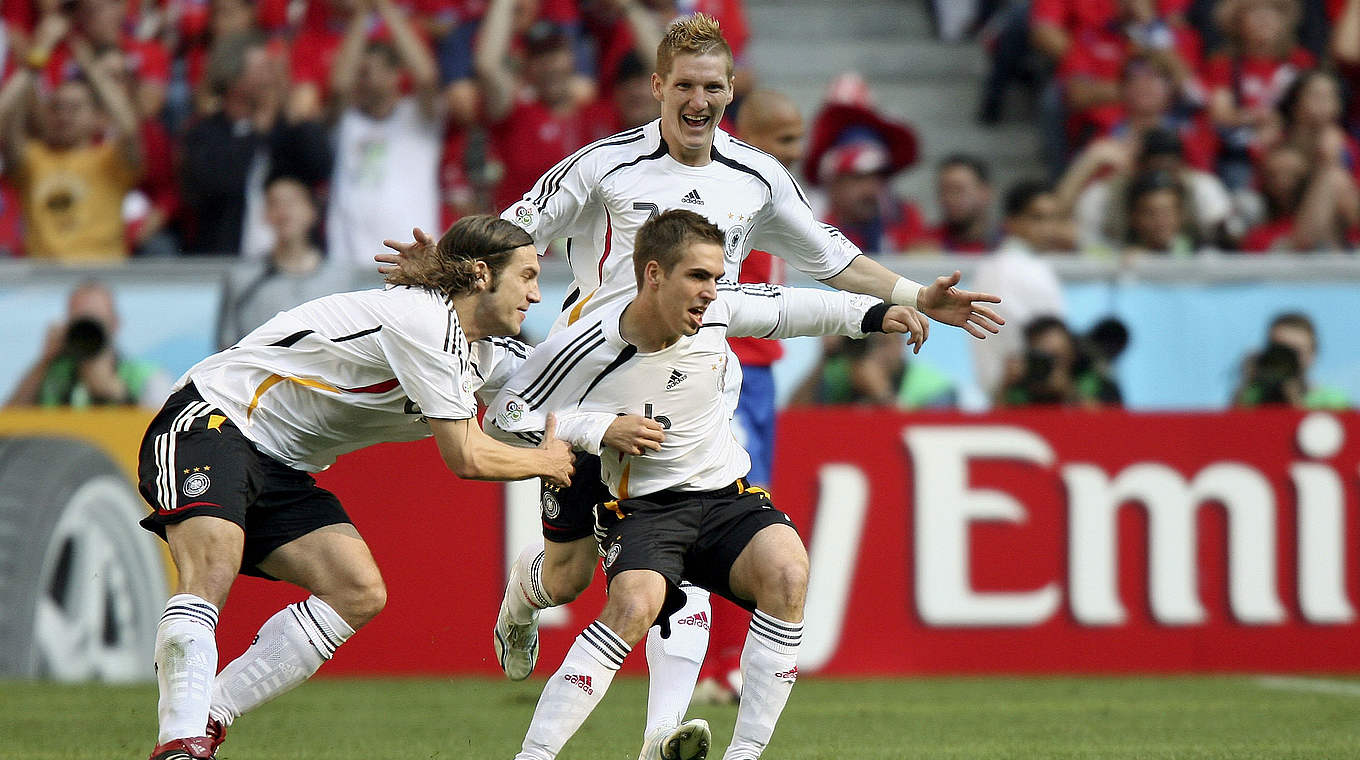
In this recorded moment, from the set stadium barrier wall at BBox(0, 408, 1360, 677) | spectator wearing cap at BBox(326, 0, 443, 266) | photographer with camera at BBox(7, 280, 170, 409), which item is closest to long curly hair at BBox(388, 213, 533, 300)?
stadium barrier wall at BBox(0, 408, 1360, 677)

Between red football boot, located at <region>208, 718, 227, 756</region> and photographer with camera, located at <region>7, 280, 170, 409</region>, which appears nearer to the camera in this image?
red football boot, located at <region>208, 718, 227, 756</region>

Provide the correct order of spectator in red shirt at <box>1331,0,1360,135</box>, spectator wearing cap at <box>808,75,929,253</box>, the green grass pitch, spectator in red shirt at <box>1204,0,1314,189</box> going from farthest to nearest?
spectator in red shirt at <box>1331,0,1360,135</box> < spectator in red shirt at <box>1204,0,1314,189</box> < spectator wearing cap at <box>808,75,929,253</box> < the green grass pitch

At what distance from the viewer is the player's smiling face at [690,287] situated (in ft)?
16.9

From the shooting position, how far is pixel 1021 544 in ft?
30.0

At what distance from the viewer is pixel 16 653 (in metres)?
8.56

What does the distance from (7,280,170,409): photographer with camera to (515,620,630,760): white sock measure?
5.09 metres

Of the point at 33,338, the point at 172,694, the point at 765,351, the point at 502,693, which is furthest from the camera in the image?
the point at 33,338

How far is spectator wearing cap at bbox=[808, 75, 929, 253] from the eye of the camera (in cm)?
1092

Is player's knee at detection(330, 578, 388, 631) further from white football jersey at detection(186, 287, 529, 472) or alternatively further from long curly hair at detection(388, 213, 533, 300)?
long curly hair at detection(388, 213, 533, 300)

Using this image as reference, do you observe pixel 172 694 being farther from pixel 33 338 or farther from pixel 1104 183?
pixel 1104 183

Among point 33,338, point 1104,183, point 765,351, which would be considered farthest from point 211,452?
point 1104,183

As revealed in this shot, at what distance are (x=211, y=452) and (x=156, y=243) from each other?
656 cm

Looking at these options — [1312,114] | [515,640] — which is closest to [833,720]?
[515,640]

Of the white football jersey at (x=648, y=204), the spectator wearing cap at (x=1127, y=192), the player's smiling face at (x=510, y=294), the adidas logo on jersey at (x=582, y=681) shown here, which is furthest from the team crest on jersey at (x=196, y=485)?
the spectator wearing cap at (x=1127, y=192)
